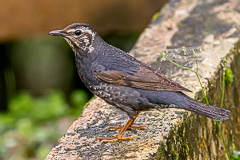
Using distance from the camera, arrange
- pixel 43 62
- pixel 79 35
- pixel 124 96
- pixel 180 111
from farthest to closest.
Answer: pixel 43 62 → pixel 180 111 → pixel 79 35 → pixel 124 96

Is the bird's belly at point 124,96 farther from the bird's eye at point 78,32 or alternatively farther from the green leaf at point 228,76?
the green leaf at point 228,76

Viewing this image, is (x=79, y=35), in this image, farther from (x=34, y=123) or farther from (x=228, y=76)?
(x=34, y=123)

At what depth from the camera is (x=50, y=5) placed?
7.20m

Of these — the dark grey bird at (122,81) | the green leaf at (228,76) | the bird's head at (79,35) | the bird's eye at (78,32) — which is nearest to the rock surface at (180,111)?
the green leaf at (228,76)

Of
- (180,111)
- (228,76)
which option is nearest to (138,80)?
(180,111)

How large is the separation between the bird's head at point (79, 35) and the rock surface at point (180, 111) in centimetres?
59

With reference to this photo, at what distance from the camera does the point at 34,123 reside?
7762 mm

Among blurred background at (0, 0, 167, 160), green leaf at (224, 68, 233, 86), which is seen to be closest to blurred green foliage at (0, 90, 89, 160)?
blurred background at (0, 0, 167, 160)

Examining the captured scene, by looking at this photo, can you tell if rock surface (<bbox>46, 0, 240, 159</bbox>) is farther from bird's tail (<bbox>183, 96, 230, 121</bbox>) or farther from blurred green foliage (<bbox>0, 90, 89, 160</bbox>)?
blurred green foliage (<bbox>0, 90, 89, 160</bbox>)

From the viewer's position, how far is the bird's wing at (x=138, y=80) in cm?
398

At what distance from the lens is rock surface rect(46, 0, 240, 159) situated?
12.6 ft

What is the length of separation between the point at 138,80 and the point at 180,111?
48cm

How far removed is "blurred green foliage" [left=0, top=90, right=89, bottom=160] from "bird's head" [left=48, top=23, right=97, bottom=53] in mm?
2678

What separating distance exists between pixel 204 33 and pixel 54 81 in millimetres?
4143
